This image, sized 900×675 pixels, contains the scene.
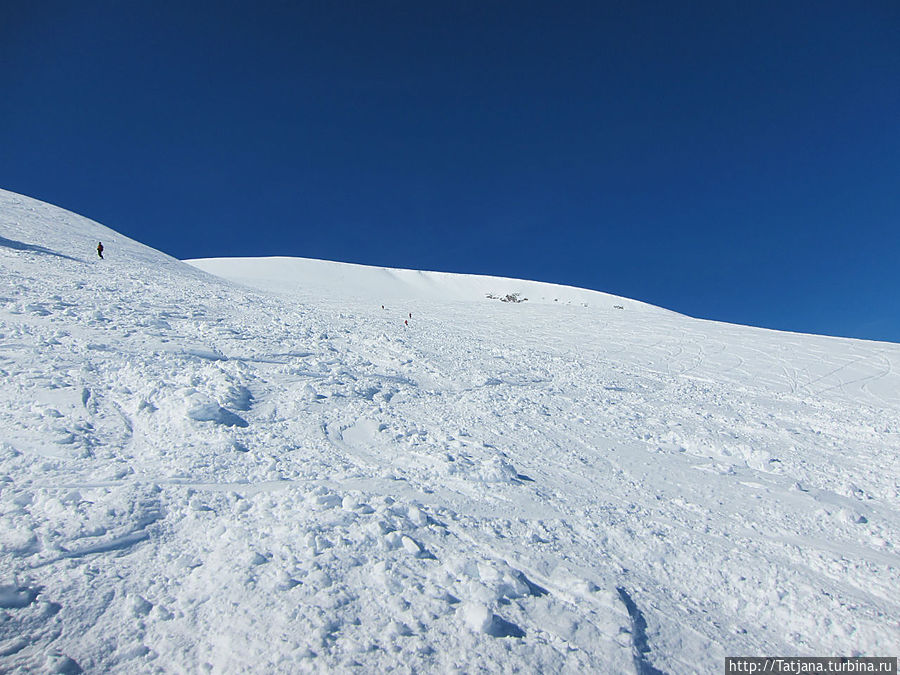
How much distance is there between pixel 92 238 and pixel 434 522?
31.0m

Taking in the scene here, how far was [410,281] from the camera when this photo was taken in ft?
194

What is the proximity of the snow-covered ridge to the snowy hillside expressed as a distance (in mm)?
36328

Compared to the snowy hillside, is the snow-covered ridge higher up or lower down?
higher up

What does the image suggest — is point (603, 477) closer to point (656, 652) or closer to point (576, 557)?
point (576, 557)

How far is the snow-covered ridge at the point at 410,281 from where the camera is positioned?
1891 inches

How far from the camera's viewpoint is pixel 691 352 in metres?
15.6

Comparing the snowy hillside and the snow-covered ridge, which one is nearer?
the snowy hillside

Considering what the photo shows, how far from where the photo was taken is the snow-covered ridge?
4803 cm

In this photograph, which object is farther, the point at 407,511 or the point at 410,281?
the point at 410,281

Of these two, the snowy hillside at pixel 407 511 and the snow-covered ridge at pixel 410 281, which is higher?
the snow-covered ridge at pixel 410 281

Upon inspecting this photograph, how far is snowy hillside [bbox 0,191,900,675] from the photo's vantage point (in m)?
3.29

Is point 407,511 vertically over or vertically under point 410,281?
under

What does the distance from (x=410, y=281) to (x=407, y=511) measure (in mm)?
55446

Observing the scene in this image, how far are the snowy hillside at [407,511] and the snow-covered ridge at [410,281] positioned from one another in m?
36.3
